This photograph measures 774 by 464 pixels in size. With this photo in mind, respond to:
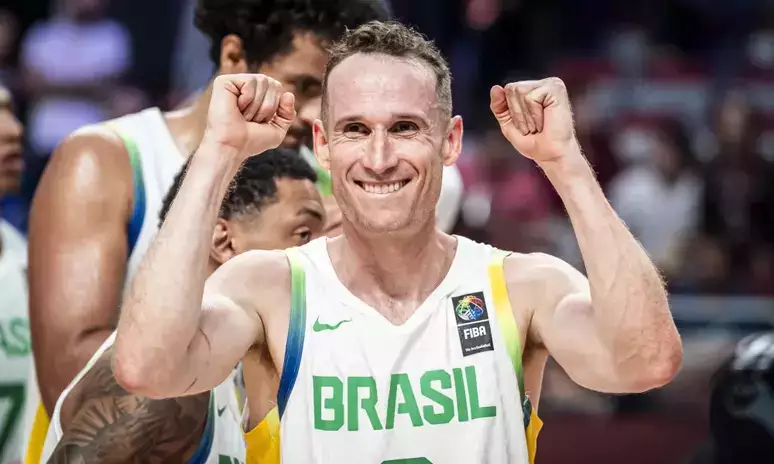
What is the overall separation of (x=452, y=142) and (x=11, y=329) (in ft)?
8.27

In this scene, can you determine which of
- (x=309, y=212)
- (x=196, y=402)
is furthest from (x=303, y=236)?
(x=196, y=402)

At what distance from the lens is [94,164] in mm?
3840

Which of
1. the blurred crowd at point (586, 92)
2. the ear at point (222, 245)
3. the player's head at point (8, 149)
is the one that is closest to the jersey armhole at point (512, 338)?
the ear at point (222, 245)

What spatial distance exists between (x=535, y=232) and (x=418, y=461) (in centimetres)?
615

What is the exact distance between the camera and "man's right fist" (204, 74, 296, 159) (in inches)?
108

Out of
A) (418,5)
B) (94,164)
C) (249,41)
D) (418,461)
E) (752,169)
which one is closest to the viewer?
(418,461)

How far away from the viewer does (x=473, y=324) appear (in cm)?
284

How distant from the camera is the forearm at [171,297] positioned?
2.57 meters

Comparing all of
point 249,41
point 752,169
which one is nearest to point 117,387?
point 249,41

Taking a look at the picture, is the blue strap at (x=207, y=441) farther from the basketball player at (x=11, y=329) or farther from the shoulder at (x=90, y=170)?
the basketball player at (x=11, y=329)

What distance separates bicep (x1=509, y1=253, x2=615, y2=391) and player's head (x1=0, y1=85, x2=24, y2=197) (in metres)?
2.81

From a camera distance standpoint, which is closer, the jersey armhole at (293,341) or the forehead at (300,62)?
the jersey armhole at (293,341)

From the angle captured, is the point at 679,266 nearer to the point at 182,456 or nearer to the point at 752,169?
the point at 752,169

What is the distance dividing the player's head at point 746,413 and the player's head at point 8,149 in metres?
2.94
